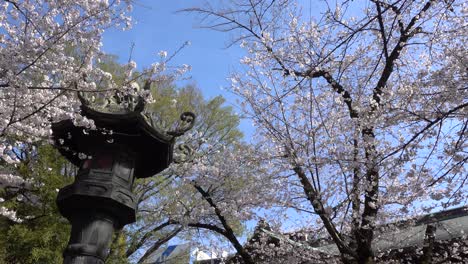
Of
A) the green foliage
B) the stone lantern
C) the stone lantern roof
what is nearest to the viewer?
the stone lantern

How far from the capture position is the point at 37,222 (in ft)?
29.9

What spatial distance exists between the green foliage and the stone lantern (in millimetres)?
4655

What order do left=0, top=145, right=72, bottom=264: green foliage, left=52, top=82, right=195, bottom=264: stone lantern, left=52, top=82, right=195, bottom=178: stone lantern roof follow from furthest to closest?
left=0, top=145, right=72, bottom=264: green foliage
left=52, top=82, right=195, bottom=178: stone lantern roof
left=52, top=82, right=195, bottom=264: stone lantern

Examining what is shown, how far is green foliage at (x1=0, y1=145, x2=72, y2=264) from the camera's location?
8.58 meters

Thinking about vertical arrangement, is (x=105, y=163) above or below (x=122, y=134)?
below

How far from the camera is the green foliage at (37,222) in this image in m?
8.58

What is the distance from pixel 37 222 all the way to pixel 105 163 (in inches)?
234

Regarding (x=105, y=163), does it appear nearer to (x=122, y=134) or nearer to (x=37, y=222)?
(x=122, y=134)

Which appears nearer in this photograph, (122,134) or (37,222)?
(122,134)

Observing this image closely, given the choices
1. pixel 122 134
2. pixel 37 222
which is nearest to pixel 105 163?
pixel 122 134

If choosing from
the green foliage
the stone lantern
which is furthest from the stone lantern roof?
the green foliage

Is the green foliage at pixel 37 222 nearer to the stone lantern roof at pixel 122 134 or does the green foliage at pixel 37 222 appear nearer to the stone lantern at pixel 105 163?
the stone lantern roof at pixel 122 134

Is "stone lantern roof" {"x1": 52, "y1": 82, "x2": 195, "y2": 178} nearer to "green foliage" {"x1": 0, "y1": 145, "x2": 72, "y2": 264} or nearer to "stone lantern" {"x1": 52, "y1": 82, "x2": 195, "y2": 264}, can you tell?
"stone lantern" {"x1": 52, "y1": 82, "x2": 195, "y2": 264}

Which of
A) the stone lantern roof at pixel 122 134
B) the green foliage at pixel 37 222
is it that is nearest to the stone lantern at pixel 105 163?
the stone lantern roof at pixel 122 134
